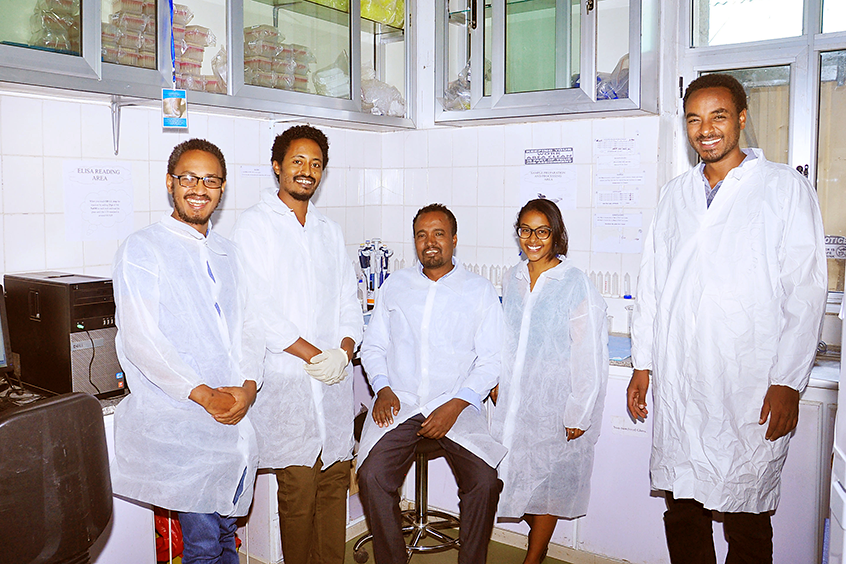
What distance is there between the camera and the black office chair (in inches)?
49.8

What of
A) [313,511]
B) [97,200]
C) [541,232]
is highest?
[97,200]

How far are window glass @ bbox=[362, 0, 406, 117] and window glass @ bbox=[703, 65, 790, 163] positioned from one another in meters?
1.48

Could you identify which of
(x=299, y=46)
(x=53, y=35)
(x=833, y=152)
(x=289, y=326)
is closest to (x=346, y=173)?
(x=299, y=46)

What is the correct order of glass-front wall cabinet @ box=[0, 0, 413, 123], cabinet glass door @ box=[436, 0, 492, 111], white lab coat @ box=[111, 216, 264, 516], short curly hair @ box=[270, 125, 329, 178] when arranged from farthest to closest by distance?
1. cabinet glass door @ box=[436, 0, 492, 111]
2. short curly hair @ box=[270, 125, 329, 178]
3. glass-front wall cabinet @ box=[0, 0, 413, 123]
4. white lab coat @ box=[111, 216, 264, 516]

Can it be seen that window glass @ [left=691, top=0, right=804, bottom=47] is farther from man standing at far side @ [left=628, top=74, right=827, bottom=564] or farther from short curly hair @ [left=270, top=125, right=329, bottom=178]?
short curly hair @ [left=270, top=125, right=329, bottom=178]

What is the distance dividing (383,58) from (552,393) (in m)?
1.83

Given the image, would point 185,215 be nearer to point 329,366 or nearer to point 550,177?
point 329,366

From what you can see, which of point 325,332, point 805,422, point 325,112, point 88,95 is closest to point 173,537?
point 325,332

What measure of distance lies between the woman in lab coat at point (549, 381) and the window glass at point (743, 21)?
1.18 meters

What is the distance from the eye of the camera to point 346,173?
337 centimetres

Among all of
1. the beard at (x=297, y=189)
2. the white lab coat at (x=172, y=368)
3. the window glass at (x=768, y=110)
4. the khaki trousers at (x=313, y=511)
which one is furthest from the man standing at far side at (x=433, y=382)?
the window glass at (x=768, y=110)

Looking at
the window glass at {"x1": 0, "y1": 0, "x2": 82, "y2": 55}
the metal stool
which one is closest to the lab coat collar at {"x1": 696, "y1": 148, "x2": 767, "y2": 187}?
the metal stool

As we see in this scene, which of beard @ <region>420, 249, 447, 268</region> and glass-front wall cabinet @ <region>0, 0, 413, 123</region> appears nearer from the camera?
glass-front wall cabinet @ <region>0, 0, 413, 123</region>

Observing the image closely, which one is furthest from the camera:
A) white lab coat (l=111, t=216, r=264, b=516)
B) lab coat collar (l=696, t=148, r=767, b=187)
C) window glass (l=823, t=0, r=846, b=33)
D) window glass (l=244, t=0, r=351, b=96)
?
window glass (l=823, t=0, r=846, b=33)
